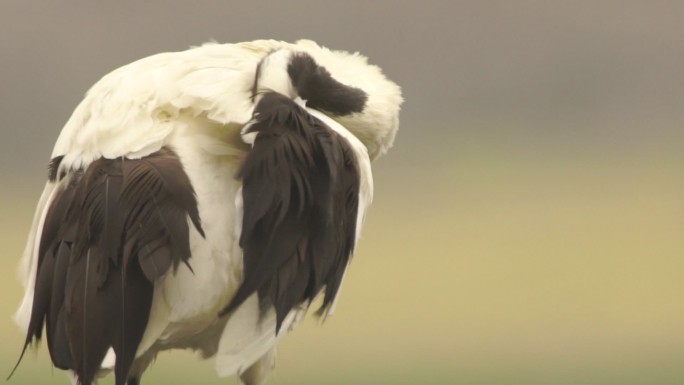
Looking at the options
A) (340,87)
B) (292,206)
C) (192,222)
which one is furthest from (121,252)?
(340,87)

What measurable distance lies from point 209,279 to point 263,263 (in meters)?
0.13

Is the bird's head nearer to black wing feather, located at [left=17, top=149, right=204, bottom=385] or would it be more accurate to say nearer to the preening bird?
the preening bird

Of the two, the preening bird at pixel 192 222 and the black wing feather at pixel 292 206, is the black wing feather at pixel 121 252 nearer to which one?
the preening bird at pixel 192 222

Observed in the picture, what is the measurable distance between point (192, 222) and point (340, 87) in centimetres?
74

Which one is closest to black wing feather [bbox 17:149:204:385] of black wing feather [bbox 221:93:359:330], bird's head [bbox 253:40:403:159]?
black wing feather [bbox 221:93:359:330]

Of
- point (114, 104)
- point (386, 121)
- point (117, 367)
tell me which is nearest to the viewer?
point (117, 367)

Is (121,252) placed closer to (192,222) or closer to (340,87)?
(192,222)

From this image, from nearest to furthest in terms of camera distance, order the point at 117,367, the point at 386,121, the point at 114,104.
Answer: the point at 117,367 → the point at 114,104 → the point at 386,121

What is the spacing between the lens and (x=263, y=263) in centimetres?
422

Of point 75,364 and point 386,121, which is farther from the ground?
point 386,121

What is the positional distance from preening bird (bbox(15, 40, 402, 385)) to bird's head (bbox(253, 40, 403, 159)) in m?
0.08

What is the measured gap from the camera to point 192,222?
420 centimetres

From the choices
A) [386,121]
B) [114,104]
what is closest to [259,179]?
[114,104]

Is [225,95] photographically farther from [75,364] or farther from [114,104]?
[75,364]
